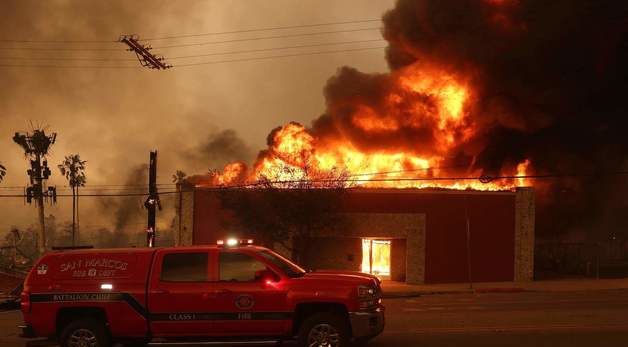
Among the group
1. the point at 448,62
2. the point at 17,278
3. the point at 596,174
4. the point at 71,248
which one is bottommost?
the point at 17,278

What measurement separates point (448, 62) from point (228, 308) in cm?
3394

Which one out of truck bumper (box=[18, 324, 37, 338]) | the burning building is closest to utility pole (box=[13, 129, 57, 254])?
the burning building

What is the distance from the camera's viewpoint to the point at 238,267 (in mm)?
9859

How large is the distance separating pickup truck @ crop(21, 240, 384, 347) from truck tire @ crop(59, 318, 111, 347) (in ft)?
0.05

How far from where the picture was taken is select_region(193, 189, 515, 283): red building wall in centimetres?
3023

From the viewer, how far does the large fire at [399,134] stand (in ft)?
129

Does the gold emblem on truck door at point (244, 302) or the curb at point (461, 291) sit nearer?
the gold emblem on truck door at point (244, 302)

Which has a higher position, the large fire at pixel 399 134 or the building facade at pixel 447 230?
the large fire at pixel 399 134

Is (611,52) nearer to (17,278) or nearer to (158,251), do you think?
(17,278)

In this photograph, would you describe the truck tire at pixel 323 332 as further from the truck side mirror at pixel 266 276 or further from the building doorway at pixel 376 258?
the building doorway at pixel 376 258

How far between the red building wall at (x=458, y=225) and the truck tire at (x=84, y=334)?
21.2m

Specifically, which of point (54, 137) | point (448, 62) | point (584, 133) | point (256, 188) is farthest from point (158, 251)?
point (584, 133)

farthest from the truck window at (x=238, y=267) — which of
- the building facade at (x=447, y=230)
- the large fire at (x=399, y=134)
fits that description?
the large fire at (x=399, y=134)

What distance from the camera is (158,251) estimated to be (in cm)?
1000
